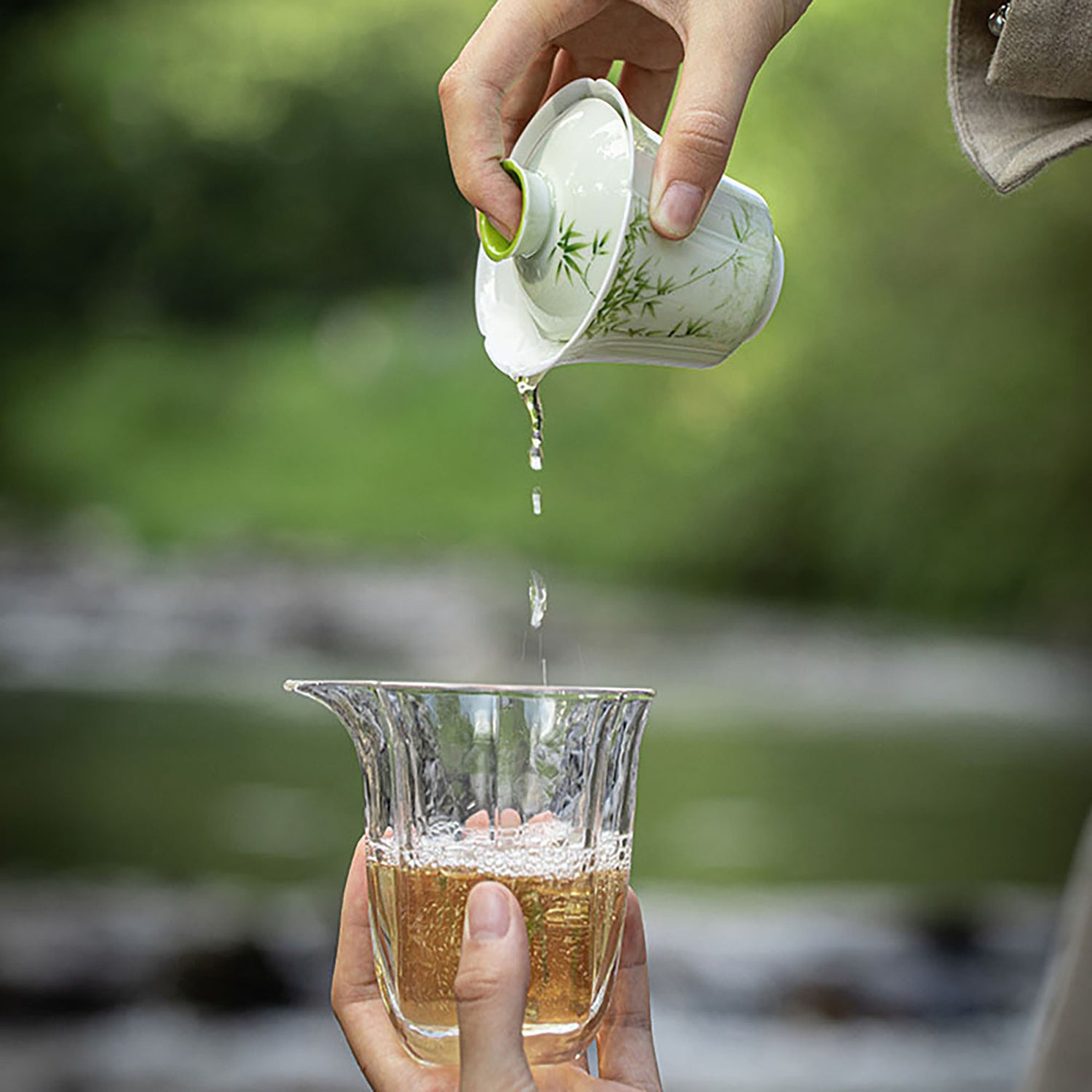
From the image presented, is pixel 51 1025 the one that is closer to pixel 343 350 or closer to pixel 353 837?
pixel 353 837

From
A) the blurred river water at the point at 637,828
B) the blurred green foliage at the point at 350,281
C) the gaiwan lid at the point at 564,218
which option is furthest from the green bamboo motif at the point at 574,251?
the blurred green foliage at the point at 350,281

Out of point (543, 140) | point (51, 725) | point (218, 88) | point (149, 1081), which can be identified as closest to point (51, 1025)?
point (149, 1081)

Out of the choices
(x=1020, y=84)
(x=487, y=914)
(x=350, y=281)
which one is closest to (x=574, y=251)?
(x=1020, y=84)

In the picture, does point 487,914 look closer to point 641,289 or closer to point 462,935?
point 462,935

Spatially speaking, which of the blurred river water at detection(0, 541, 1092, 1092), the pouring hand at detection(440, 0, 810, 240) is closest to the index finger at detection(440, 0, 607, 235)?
the pouring hand at detection(440, 0, 810, 240)

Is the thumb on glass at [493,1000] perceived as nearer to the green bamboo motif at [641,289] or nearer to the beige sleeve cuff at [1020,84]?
the green bamboo motif at [641,289]

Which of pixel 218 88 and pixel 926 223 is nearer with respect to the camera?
pixel 218 88

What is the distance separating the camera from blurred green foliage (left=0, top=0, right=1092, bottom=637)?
11.7 ft

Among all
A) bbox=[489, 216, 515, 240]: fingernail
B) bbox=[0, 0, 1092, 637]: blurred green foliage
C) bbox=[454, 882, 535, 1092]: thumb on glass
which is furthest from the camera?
bbox=[0, 0, 1092, 637]: blurred green foliage

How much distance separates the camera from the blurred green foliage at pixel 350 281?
141 inches

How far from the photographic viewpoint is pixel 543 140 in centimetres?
98

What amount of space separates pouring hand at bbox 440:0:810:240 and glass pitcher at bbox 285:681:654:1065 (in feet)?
1.07

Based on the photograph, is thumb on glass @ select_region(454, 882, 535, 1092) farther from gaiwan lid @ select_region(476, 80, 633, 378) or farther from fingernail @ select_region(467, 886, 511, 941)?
gaiwan lid @ select_region(476, 80, 633, 378)

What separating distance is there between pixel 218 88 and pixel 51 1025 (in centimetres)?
231
